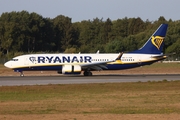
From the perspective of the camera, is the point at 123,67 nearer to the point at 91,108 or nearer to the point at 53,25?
the point at 91,108

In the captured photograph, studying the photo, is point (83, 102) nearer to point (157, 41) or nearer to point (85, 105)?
point (85, 105)

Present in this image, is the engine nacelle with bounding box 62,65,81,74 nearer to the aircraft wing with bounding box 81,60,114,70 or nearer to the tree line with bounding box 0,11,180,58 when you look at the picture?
the aircraft wing with bounding box 81,60,114,70

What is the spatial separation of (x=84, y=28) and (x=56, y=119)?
455 ft

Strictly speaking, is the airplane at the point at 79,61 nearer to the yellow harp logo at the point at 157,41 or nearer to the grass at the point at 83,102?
the yellow harp logo at the point at 157,41

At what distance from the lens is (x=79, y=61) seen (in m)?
54.4

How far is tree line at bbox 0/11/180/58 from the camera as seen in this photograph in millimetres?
114125

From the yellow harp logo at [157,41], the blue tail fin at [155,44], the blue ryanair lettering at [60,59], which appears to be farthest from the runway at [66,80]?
the yellow harp logo at [157,41]

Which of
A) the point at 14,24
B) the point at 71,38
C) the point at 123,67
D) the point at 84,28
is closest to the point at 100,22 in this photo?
the point at 84,28

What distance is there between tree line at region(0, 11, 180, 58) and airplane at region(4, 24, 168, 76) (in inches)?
1848

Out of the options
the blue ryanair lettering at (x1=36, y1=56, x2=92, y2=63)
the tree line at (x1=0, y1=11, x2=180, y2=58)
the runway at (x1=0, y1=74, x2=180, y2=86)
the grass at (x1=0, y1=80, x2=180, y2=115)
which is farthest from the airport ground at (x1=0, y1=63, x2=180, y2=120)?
the tree line at (x1=0, y1=11, x2=180, y2=58)

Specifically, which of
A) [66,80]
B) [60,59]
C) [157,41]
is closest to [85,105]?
[66,80]

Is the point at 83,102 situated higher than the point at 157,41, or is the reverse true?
the point at 157,41

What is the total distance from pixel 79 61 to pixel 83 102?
29472mm

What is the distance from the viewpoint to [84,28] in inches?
6166
